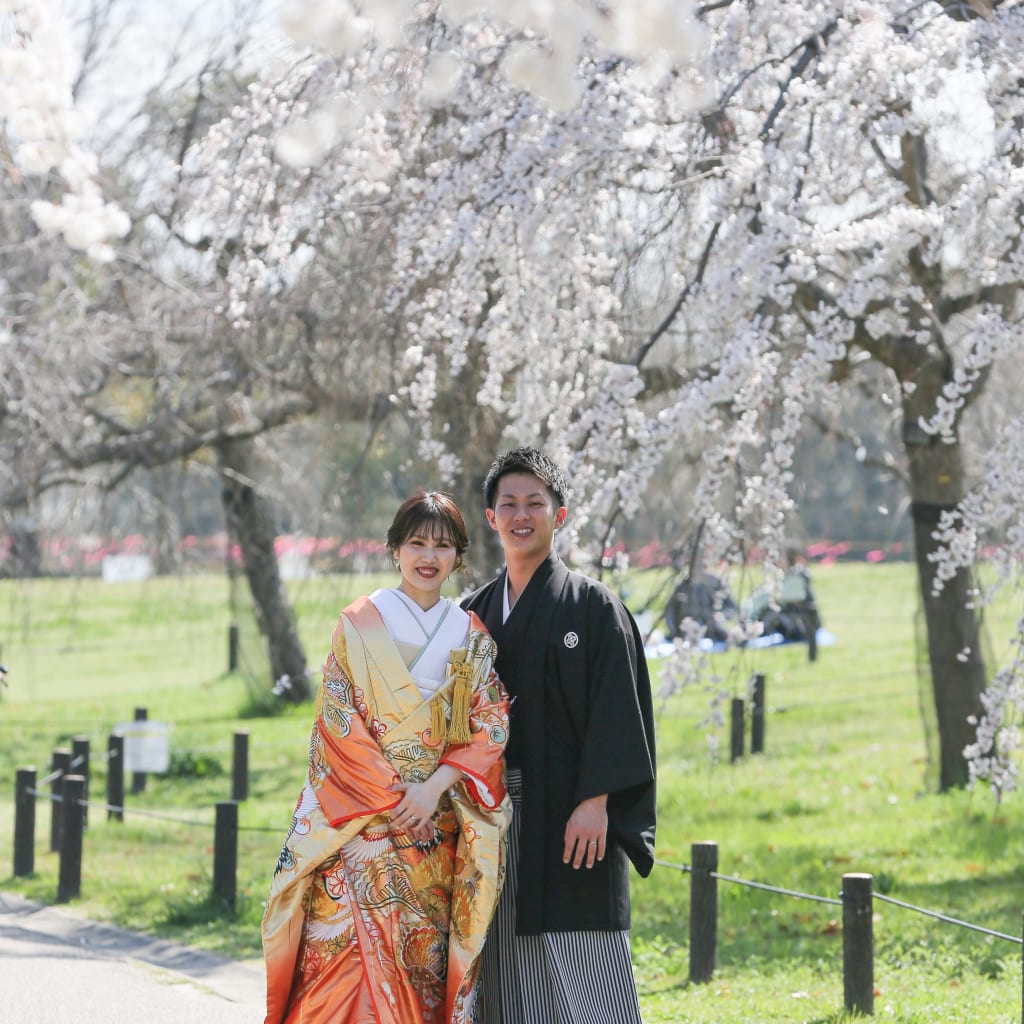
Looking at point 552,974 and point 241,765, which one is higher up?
point 552,974

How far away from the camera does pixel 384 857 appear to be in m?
3.71

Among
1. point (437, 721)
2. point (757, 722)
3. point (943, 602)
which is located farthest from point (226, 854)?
point (757, 722)

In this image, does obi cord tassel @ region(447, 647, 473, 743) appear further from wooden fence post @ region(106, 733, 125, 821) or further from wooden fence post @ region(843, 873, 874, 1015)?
wooden fence post @ region(106, 733, 125, 821)

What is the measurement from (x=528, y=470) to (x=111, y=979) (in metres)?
3.25

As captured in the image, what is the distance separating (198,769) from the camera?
41.4 feet

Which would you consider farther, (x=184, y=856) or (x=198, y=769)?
(x=198, y=769)

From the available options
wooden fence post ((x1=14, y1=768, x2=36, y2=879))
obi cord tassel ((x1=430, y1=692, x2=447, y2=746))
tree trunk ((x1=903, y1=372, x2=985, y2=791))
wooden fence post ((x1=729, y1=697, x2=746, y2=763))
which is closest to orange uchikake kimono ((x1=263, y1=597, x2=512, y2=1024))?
obi cord tassel ((x1=430, y1=692, x2=447, y2=746))

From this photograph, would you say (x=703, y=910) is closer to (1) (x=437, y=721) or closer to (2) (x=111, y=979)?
(2) (x=111, y=979)

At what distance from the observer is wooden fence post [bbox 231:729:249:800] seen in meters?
10.8

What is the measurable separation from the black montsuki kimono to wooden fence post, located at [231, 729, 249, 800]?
733 cm

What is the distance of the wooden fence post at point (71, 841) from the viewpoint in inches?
300

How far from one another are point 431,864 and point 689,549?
319cm

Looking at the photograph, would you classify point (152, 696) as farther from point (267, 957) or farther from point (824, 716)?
point (267, 957)

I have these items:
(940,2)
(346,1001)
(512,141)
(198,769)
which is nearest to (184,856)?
(198,769)
